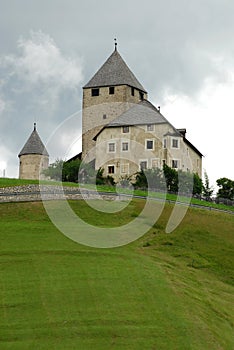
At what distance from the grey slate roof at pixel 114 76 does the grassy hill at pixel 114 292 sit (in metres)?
52.3

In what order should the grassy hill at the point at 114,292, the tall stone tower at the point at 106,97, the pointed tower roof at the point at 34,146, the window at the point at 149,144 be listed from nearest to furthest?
the grassy hill at the point at 114,292 → the window at the point at 149,144 → the tall stone tower at the point at 106,97 → the pointed tower roof at the point at 34,146

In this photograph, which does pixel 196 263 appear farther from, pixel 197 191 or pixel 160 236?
pixel 197 191

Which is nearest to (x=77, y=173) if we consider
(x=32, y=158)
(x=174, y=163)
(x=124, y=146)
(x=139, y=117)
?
(x=124, y=146)

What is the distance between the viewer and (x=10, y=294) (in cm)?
3616

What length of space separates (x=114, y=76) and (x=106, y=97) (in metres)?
3.75

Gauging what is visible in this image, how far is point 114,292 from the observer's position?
37.0 m

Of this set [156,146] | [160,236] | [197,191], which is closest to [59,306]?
[160,236]

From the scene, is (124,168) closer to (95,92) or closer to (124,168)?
(124,168)

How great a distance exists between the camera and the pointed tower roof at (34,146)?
354 feet

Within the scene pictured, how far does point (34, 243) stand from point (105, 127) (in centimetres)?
5290

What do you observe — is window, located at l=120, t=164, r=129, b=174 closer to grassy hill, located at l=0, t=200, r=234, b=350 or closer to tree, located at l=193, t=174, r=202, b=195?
tree, located at l=193, t=174, r=202, b=195

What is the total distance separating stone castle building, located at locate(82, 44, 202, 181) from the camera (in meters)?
97.9

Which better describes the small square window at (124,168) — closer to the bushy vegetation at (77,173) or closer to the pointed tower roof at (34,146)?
the bushy vegetation at (77,173)

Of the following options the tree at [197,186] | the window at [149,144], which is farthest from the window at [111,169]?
the tree at [197,186]
